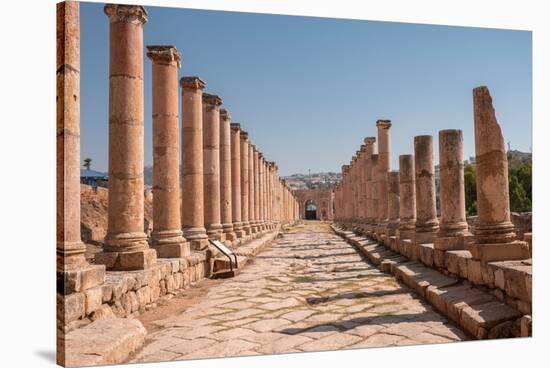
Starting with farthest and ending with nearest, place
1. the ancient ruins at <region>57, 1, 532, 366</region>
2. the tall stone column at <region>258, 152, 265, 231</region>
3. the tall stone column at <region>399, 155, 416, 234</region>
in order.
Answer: the tall stone column at <region>258, 152, 265, 231</region>
the tall stone column at <region>399, 155, 416, 234</region>
the ancient ruins at <region>57, 1, 532, 366</region>

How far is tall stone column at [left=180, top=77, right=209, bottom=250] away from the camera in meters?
11.9

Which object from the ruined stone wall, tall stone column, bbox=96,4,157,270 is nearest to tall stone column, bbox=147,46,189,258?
tall stone column, bbox=96,4,157,270

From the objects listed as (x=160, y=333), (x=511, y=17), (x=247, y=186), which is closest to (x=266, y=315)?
(x=160, y=333)

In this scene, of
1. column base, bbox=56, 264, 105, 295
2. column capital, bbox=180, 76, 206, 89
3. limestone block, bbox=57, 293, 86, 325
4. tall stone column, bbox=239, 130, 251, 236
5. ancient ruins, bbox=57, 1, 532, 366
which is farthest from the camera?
tall stone column, bbox=239, 130, 251, 236

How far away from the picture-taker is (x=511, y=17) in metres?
7.17

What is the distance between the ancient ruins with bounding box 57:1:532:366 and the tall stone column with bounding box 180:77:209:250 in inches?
1.0

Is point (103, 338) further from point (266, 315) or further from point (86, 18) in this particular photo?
point (86, 18)

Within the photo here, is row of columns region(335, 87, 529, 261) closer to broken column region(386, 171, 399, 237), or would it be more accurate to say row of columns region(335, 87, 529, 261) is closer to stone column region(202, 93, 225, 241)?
broken column region(386, 171, 399, 237)

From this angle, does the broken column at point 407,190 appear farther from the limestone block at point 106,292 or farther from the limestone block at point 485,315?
the limestone block at point 106,292

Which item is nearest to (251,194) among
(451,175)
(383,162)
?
(383,162)

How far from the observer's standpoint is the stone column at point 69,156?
5461 mm

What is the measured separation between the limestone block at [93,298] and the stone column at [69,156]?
0.07 m

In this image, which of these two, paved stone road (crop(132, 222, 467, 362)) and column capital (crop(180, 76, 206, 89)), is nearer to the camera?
paved stone road (crop(132, 222, 467, 362))

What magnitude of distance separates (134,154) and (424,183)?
6.92 m
